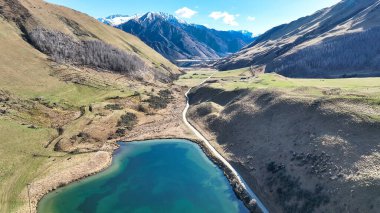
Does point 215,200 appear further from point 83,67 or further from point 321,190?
point 83,67

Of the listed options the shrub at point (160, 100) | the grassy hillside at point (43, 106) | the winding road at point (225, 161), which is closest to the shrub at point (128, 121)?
the grassy hillside at point (43, 106)

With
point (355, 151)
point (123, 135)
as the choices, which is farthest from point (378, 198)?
point (123, 135)

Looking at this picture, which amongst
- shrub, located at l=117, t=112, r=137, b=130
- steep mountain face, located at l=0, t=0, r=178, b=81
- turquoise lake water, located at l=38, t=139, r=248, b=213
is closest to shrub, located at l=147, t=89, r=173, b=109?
shrub, located at l=117, t=112, r=137, b=130

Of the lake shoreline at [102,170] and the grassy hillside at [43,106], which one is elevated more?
the grassy hillside at [43,106]

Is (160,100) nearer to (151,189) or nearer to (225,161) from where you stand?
(225,161)

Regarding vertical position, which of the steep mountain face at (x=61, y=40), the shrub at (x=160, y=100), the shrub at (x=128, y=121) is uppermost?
the steep mountain face at (x=61, y=40)

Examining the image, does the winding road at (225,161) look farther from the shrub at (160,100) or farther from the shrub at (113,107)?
the shrub at (113,107)

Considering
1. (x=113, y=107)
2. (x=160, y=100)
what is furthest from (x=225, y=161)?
(x=160, y=100)

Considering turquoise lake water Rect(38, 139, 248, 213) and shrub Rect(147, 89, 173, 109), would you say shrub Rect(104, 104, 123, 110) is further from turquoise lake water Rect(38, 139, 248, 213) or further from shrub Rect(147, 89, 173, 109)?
turquoise lake water Rect(38, 139, 248, 213)

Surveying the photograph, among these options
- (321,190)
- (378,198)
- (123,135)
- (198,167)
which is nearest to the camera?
(378,198)
